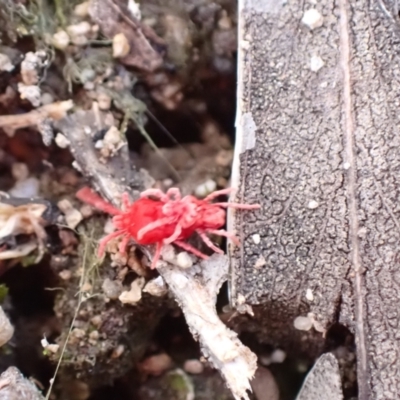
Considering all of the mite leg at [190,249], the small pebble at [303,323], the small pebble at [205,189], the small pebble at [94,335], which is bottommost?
the small pebble at [94,335]

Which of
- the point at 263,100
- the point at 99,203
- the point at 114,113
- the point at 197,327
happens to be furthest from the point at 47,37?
the point at 197,327

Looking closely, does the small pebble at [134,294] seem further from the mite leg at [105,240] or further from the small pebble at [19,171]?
the small pebble at [19,171]

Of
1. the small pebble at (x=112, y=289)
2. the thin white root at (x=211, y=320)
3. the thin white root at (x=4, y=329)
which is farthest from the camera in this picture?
the small pebble at (x=112, y=289)

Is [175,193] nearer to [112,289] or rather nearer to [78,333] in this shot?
[112,289]

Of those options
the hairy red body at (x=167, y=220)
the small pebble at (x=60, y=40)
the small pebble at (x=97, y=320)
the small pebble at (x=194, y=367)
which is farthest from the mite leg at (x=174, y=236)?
the small pebble at (x=60, y=40)

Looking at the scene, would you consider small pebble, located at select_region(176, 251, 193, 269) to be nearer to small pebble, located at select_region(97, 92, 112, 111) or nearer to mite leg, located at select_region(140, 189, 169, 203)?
mite leg, located at select_region(140, 189, 169, 203)

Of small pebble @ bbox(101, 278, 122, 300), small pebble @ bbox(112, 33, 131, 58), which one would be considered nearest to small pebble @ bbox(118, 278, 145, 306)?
small pebble @ bbox(101, 278, 122, 300)
